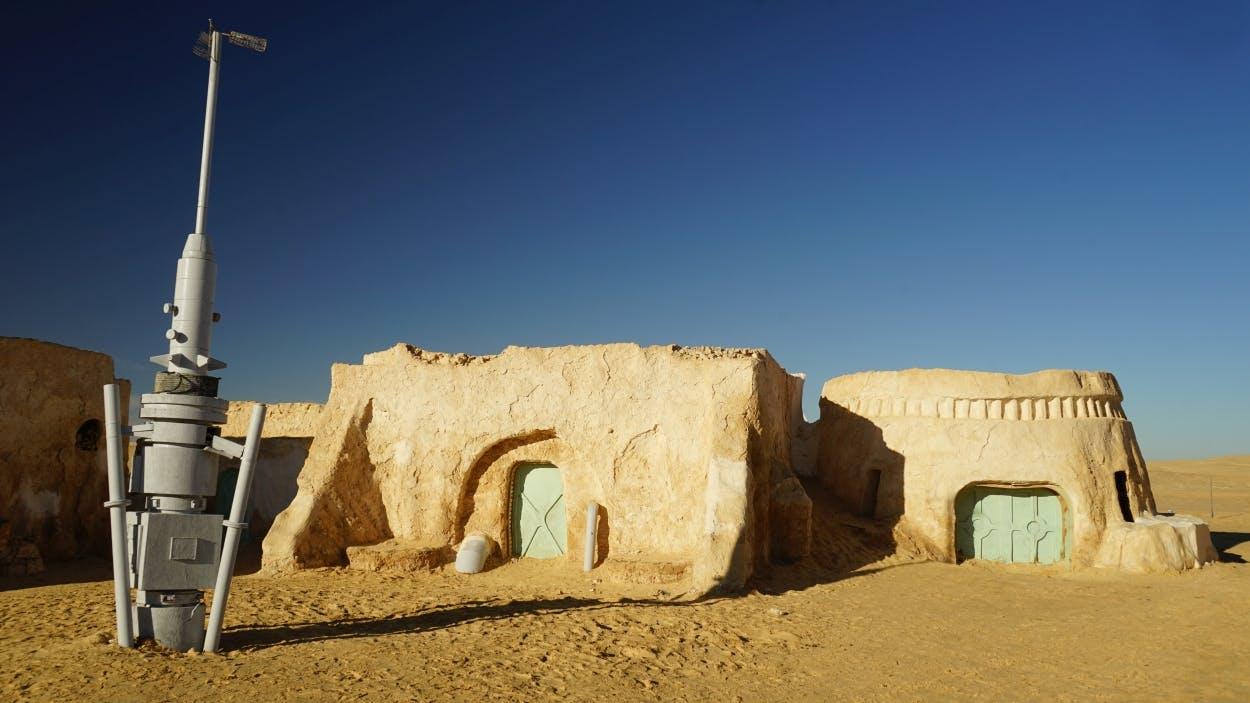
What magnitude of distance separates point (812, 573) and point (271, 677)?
314 inches

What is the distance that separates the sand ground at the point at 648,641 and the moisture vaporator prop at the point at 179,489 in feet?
1.16

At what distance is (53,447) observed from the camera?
12.3 meters

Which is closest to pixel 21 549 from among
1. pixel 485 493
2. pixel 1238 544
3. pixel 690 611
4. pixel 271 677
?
pixel 485 493

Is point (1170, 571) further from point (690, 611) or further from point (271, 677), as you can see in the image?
point (271, 677)

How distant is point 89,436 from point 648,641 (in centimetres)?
1083

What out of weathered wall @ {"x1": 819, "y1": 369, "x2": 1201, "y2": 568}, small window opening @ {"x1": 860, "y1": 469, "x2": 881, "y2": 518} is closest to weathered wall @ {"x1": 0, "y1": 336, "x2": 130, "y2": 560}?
small window opening @ {"x1": 860, "y1": 469, "x2": 881, "y2": 518}

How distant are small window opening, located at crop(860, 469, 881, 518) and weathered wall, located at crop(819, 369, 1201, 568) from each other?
0.03 meters

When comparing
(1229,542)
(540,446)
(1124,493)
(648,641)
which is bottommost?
(648,641)

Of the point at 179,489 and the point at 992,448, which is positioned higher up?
the point at 992,448

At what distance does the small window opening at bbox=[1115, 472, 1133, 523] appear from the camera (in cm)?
1352

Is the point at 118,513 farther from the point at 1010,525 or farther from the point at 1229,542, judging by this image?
the point at 1229,542

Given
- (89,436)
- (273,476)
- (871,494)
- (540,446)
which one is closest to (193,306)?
(540,446)

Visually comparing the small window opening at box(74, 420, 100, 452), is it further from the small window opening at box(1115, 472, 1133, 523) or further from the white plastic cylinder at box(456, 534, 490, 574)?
the small window opening at box(1115, 472, 1133, 523)

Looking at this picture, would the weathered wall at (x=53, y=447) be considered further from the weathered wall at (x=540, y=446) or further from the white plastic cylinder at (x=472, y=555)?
the white plastic cylinder at (x=472, y=555)
